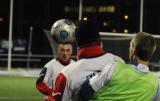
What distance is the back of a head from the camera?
11.5ft

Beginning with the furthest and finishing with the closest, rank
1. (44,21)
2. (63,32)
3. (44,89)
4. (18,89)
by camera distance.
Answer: (44,21) < (18,89) < (44,89) < (63,32)

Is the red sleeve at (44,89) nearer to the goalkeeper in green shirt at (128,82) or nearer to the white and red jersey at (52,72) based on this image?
the white and red jersey at (52,72)

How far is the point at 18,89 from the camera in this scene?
16062 mm

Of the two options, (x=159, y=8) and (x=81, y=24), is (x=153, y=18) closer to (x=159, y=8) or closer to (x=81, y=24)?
(x=159, y=8)

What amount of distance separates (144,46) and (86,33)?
1.20 ft

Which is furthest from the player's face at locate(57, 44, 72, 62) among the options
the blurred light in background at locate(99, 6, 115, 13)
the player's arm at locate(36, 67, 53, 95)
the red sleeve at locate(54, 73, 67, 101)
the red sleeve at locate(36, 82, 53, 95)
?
the blurred light in background at locate(99, 6, 115, 13)

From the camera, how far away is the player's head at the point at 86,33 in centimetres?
350

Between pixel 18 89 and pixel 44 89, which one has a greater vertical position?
pixel 44 89

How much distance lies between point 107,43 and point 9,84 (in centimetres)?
324

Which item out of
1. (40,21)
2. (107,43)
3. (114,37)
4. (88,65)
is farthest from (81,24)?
(40,21)

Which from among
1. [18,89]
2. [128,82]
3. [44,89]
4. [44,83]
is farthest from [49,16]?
[128,82]

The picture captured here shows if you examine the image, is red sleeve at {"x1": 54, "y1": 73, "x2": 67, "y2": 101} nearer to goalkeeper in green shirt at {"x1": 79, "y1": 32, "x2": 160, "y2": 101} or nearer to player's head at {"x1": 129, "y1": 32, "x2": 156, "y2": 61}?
goalkeeper in green shirt at {"x1": 79, "y1": 32, "x2": 160, "y2": 101}

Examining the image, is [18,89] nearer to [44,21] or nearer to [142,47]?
[44,21]

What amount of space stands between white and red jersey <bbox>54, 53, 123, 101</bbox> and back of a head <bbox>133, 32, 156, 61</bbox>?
5.9 inches
